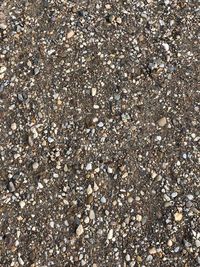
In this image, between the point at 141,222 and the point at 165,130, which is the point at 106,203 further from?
the point at 165,130

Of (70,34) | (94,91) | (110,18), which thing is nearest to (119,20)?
(110,18)

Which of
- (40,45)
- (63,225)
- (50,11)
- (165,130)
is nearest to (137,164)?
(165,130)

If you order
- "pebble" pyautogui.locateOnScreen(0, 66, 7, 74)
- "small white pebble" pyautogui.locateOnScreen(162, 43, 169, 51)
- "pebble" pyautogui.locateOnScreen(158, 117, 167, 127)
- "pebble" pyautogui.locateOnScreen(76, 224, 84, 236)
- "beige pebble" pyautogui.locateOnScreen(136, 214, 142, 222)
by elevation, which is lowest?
"beige pebble" pyautogui.locateOnScreen(136, 214, 142, 222)

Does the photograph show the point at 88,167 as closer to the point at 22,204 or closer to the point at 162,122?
the point at 22,204

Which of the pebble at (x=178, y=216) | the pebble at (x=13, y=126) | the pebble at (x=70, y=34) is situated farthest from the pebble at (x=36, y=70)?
the pebble at (x=178, y=216)

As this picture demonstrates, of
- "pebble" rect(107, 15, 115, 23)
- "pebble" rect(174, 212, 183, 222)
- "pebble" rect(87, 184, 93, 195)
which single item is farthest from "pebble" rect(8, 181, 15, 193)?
"pebble" rect(107, 15, 115, 23)

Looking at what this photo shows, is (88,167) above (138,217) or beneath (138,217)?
above

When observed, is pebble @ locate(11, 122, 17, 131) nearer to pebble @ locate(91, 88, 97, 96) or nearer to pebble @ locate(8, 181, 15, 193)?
pebble @ locate(8, 181, 15, 193)

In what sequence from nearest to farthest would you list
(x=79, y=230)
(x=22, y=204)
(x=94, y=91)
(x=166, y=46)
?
(x=79, y=230), (x=22, y=204), (x=94, y=91), (x=166, y=46)
